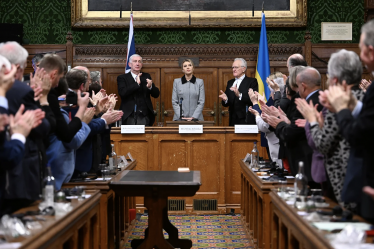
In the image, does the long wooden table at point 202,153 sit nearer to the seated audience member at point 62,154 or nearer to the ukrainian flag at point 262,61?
the ukrainian flag at point 262,61

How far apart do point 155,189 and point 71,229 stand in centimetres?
114

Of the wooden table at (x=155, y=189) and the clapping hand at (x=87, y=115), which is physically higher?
the clapping hand at (x=87, y=115)

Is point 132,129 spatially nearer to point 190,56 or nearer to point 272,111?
point 272,111

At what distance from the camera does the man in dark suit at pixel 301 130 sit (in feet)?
11.6

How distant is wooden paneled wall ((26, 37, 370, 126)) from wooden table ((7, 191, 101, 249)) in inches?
219

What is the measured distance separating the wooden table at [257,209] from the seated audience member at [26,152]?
1806 millimetres

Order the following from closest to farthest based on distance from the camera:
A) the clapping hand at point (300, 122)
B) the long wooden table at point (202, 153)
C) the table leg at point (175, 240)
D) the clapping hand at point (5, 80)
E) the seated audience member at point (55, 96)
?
1. the clapping hand at point (5, 80)
2. the seated audience member at point (55, 96)
3. the clapping hand at point (300, 122)
4. the table leg at point (175, 240)
5. the long wooden table at point (202, 153)

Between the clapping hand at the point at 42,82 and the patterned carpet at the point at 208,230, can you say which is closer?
the clapping hand at the point at 42,82

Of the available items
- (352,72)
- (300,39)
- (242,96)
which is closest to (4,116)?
(352,72)

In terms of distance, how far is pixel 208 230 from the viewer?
5.45 meters

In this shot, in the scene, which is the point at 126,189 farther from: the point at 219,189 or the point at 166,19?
the point at 166,19

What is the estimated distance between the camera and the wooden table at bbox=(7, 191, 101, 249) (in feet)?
7.11

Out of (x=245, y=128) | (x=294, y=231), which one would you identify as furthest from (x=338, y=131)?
(x=245, y=128)

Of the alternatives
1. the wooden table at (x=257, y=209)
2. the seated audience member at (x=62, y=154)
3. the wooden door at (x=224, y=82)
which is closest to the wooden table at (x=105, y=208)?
the seated audience member at (x=62, y=154)
